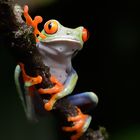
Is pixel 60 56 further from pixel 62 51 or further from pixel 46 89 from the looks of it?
pixel 46 89

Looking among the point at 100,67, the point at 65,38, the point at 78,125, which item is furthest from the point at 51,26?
the point at 100,67

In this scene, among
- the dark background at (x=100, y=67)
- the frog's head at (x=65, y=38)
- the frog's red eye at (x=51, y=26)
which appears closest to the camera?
the frog's red eye at (x=51, y=26)

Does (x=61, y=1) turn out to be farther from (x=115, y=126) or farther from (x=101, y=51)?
(x=115, y=126)

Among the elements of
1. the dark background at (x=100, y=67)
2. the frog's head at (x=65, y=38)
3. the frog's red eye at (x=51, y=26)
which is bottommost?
the dark background at (x=100, y=67)

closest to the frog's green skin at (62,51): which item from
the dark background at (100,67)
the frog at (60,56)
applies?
the frog at (60,56)

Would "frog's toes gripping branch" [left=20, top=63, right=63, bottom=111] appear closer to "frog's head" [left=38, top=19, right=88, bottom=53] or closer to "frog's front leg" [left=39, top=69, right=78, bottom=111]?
"frog's front leg" [left=39, top=69, right=78, bottom=111]

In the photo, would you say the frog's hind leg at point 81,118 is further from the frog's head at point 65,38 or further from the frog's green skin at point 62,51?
Answer: the frog's head at point 65,38

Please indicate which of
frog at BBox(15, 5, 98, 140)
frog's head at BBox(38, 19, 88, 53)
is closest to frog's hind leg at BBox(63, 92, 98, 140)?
frog at BBox(15, 5, 98, 140)
